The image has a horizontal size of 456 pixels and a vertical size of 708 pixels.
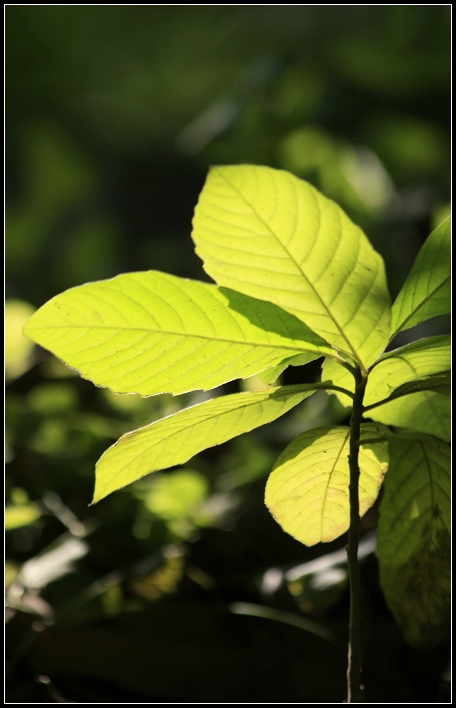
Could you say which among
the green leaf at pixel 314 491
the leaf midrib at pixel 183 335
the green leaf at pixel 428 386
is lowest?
the green leaf at pixel 314 491

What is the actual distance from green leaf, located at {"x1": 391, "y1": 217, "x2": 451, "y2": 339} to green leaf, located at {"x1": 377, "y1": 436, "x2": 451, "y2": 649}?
0.37 feet

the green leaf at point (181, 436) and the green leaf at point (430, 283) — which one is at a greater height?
the green leaf at point (430, 283)

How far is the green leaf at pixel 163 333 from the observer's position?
0.50 metres

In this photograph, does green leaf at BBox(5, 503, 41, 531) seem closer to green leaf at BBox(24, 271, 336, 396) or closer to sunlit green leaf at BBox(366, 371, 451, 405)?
green leaf at BBox(24, 271, 336, 396)

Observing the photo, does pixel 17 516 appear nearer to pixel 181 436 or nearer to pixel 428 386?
pixel 181 436

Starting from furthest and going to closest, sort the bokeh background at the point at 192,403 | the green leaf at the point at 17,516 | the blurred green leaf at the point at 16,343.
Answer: the blurred green leaf at the point at 16,343, the green leaf at the point at 17,516, the bokeh background at the point at 192,403

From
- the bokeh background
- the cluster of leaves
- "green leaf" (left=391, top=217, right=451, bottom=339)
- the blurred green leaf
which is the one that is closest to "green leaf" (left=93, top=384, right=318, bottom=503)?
the cluster of leaves

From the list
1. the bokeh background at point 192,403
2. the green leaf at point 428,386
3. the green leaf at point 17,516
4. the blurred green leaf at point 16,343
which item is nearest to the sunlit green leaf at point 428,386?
the green leaf at point 428,386

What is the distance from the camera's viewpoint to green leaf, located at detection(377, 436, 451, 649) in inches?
21.3

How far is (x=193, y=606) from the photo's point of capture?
0.98 metres

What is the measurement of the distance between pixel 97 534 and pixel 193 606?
8.9 inches

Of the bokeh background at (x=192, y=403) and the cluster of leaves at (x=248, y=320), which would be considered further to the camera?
the bokeh background at (x=192, y=403)

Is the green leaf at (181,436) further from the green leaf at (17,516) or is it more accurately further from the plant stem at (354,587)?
the green leaf at (17,516)

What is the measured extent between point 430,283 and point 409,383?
9cm
